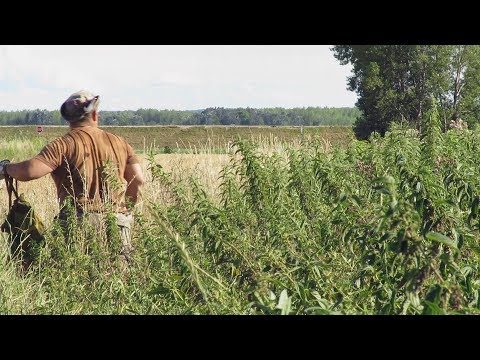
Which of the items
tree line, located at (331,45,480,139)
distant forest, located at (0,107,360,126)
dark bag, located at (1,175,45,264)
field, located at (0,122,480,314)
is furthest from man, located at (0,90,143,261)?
distant forest, located at (0,107,360,126)

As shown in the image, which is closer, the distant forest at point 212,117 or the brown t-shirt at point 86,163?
the brown t-shirt at point 86,163

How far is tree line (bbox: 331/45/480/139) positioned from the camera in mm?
55281

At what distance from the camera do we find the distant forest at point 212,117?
9783 cm

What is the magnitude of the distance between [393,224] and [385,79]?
56.6 m

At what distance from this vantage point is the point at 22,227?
20.2ft

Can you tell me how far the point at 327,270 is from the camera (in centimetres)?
365

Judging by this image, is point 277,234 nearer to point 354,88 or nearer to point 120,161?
point 120,161

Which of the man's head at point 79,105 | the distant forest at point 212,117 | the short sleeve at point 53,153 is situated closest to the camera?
the short sleeve at point 53,153

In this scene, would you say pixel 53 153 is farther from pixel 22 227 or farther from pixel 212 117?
pixel 212 117

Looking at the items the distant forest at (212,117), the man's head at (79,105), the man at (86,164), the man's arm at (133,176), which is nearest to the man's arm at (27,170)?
the man at (86,164)

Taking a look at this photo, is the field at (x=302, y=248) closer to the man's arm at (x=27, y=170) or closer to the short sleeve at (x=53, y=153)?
the man's arm at (x=27, y=170)

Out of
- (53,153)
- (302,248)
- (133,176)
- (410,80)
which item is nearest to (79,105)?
(53,153)

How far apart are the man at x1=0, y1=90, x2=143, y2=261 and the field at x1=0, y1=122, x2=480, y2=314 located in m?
0.34
